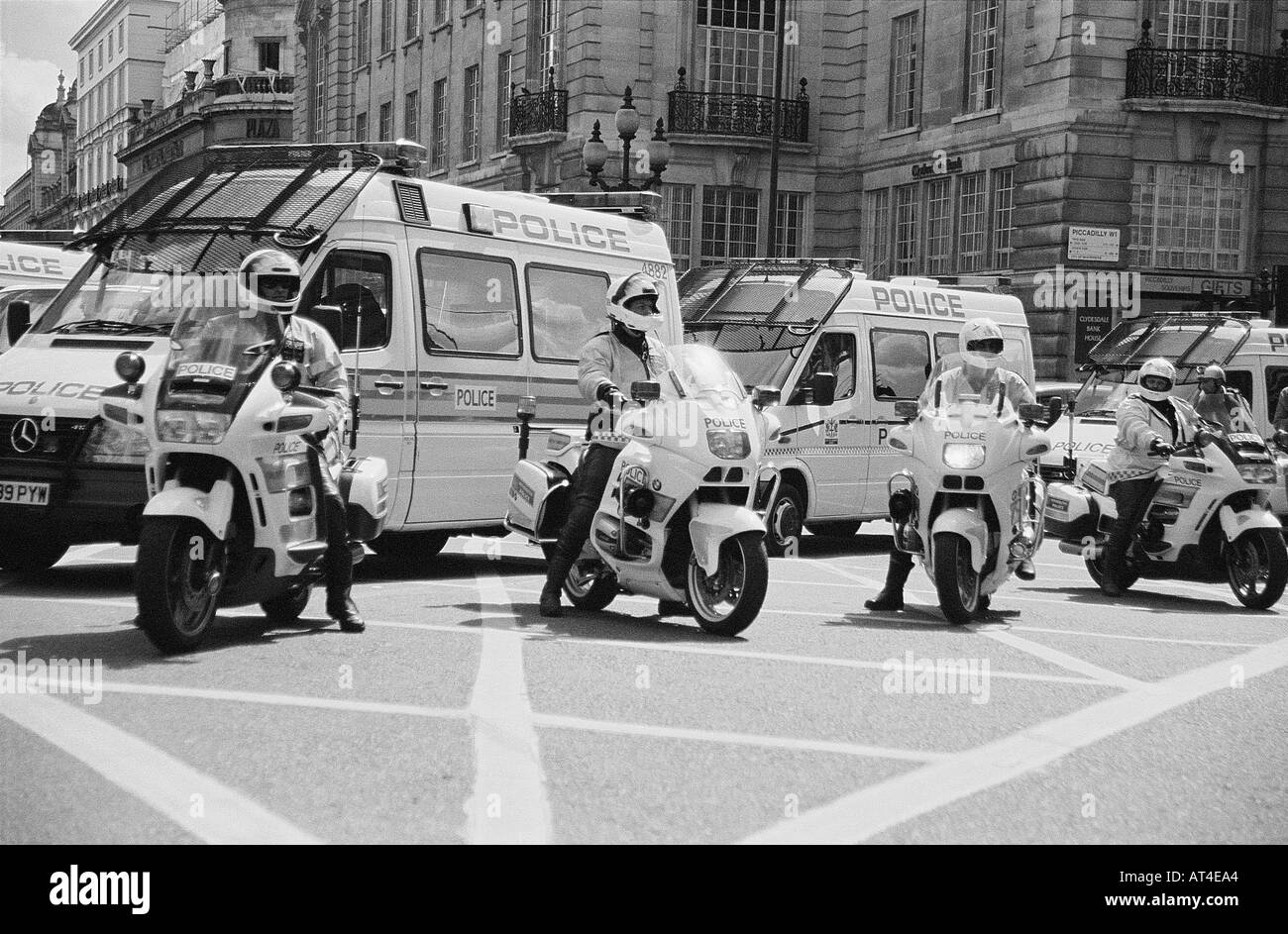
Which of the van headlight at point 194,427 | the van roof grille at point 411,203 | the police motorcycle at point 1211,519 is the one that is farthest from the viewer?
the police motorcycle at point 1211,519

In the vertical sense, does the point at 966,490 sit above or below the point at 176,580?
above

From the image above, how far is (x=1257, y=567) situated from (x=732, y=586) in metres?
4.70

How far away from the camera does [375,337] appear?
37.4 ft

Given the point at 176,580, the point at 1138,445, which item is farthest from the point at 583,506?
the point at 1138,445

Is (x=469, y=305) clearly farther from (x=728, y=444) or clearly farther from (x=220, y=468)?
(x=220, y=468)

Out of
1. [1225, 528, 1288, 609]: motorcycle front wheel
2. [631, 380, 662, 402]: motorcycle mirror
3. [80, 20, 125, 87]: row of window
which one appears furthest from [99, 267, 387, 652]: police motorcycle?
[80, 20, 125, 87]: row of window

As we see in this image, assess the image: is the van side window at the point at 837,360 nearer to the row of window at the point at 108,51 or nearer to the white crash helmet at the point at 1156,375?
the white crash helmet at the point at 1156,375

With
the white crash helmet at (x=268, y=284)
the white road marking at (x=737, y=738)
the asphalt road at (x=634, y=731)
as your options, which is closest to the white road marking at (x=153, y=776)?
the asphalt road at (x=634, y=731)

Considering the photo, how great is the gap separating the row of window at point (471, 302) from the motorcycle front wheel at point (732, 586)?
304cm

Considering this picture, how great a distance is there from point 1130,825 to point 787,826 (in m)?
1.03

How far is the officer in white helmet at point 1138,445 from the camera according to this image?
40.7 feet
